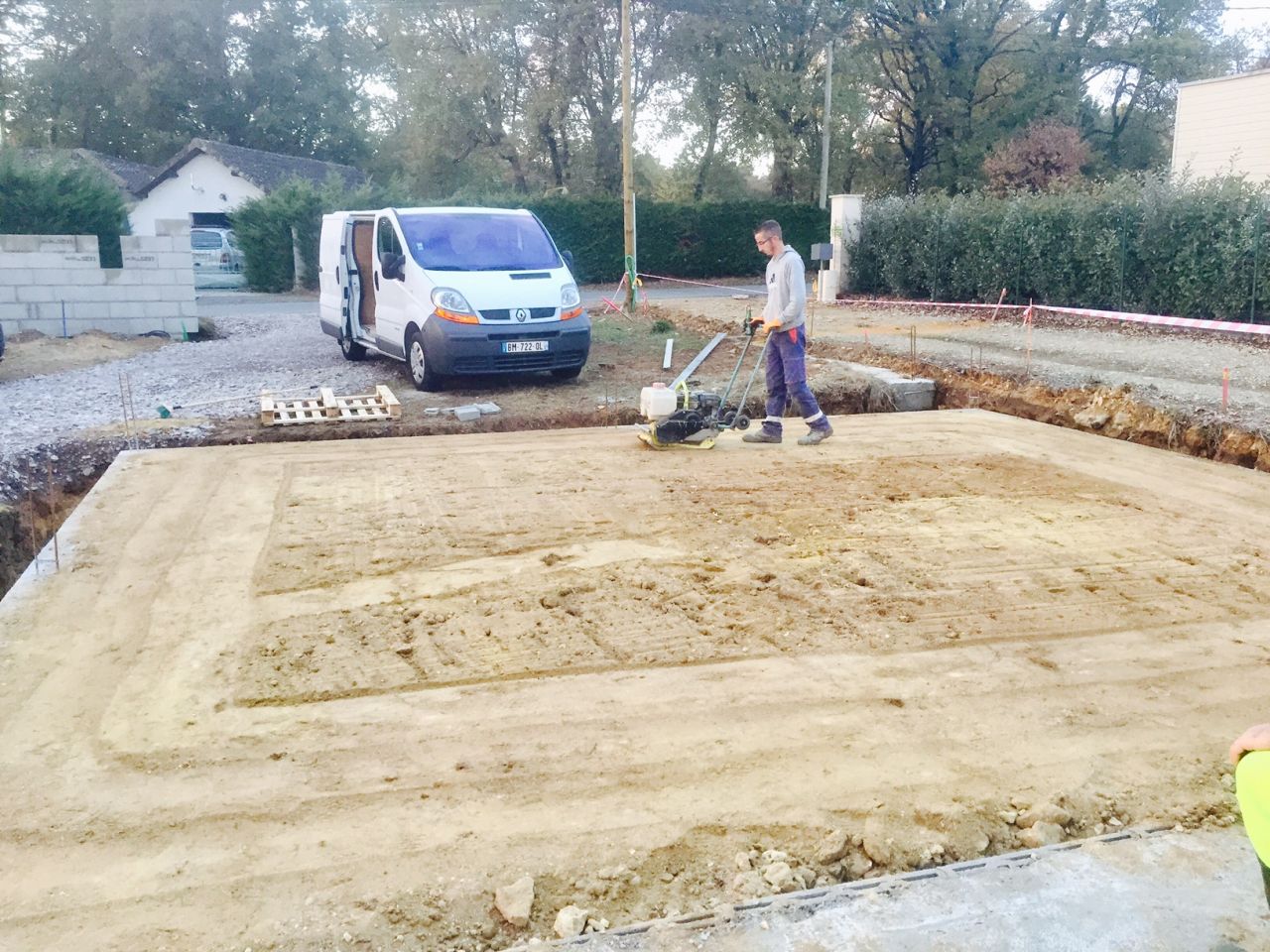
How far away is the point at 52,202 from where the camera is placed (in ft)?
68.0

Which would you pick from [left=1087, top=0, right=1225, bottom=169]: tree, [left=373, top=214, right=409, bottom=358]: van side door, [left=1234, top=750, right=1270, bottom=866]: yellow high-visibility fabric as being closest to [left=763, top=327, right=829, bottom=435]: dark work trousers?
[left=373, top=214, right=409, bottom=358]: van side door

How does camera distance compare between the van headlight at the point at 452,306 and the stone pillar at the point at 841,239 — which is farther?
the stone pillar at the point at 841,239

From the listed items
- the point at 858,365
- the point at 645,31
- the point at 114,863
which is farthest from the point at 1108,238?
the point at 645,31

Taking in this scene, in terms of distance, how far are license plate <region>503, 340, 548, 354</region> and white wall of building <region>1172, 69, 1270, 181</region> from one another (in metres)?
19.4

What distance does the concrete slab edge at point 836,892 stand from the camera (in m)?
2.91

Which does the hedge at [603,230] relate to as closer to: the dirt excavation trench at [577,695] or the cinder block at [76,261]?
the cinder block at [76,261]

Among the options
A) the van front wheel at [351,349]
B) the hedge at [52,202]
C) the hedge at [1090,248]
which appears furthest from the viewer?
the hedge at [52,202]

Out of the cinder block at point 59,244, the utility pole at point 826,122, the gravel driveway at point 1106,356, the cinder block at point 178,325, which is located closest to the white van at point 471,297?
the gravel driveway at point 1106,356

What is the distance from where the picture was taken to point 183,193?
34656 mm

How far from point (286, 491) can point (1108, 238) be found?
16446 mm

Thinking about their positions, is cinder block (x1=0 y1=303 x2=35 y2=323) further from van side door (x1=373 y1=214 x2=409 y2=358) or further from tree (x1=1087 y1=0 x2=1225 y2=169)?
tree (x1=1087 y1=0 x2=1225 y2=169)

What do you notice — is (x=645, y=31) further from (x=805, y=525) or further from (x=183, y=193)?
(x=805, y=525)

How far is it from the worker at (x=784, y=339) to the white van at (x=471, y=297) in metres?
3.11

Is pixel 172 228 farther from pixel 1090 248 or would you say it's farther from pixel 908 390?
pixel 1090 248
